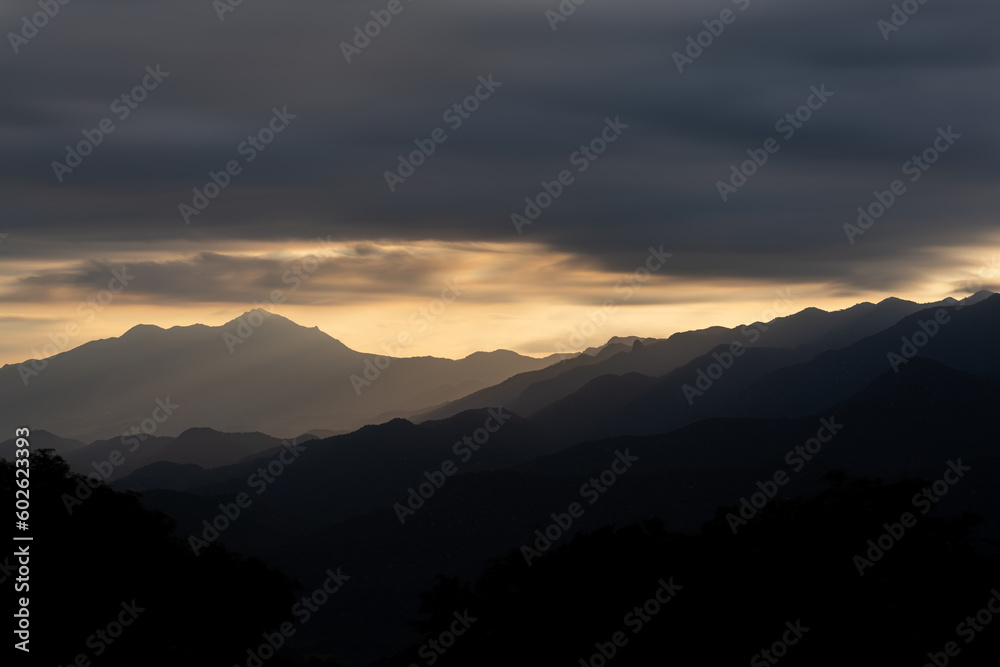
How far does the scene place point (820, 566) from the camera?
2397 centimetres

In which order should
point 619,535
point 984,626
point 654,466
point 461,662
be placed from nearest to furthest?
point 984,626
point 461,662
point 619,535
point 654,466

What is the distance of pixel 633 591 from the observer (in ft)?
92.0

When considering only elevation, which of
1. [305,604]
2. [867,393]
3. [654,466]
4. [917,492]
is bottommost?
[305,604]

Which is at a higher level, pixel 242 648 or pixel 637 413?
pixel 637 413

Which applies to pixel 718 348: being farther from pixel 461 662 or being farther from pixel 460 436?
pixel 461 662

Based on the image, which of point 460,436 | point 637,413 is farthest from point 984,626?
point 637,413

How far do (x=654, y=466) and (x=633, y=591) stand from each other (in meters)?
77.3

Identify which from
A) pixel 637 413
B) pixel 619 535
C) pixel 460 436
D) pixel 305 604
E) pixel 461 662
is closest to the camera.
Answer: pixel 461 662

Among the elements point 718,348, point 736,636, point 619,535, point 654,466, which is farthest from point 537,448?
point 736,636

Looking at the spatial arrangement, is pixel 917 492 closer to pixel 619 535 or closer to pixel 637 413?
pixel 619 535

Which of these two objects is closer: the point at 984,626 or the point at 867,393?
the point at 984,626

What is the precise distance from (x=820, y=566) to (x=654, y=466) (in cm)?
8087

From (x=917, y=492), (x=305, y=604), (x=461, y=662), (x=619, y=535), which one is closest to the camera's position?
(x=917, y=492)

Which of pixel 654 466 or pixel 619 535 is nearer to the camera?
pixel 619 535
